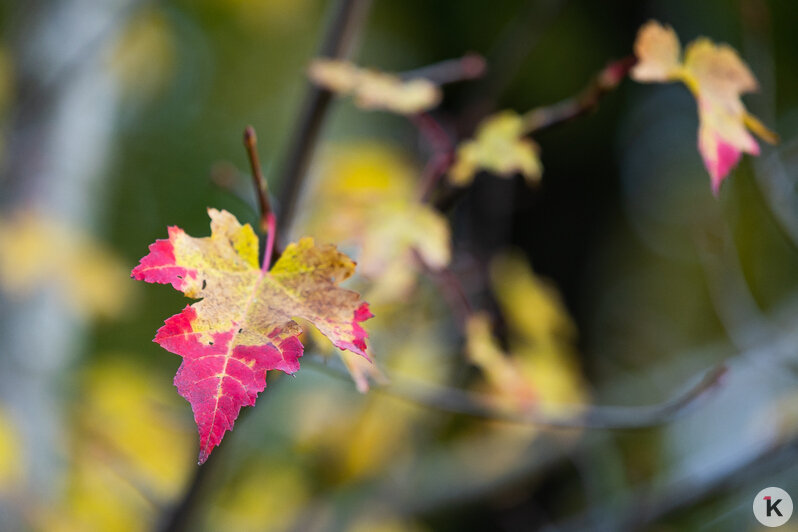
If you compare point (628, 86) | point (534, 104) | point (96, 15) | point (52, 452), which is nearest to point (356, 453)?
point (52, 452)

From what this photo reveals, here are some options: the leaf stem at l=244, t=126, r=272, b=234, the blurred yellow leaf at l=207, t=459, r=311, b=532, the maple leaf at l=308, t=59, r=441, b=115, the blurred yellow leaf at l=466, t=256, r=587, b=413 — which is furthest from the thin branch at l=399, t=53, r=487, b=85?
the blurred yellow leaf at l=207, t=459, r=311, b=532

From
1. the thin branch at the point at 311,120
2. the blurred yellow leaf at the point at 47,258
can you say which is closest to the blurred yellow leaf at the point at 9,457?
the blurred yellow leaf at the point at 47,258

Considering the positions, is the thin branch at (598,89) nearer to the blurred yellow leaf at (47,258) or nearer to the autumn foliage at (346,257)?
the autumn foliage at (346,257)

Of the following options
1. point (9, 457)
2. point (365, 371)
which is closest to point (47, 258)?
point (9, 457)

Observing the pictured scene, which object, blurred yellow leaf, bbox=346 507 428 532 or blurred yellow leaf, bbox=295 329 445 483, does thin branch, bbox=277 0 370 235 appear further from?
blurred yellow leaf, bbox=346 507 428 532

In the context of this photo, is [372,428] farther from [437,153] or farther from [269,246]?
[269,246]

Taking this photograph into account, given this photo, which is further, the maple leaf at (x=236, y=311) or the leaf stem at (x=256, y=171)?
the leaf stem at (x=256, y=171)
